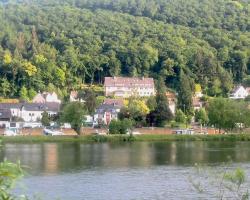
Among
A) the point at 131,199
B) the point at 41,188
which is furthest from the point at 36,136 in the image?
the point at 131,199

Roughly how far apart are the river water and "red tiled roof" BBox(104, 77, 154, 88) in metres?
16.8

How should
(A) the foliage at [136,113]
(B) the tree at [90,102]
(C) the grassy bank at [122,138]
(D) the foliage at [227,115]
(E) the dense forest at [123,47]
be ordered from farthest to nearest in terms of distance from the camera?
(E) the dense forest at [123,47]
(B) the tree at [90,102]
(A) the foliage at [136,113]
(D) the foliage at [227,115]
(C) the grassy bank at [122,138]

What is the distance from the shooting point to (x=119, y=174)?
20281 mm

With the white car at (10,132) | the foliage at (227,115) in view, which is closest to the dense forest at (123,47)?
the foliage at (227,115)

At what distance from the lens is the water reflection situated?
23.2 metres

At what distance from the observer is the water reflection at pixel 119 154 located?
23.2m

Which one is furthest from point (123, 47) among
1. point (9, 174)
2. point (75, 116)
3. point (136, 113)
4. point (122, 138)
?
point (9, 174)

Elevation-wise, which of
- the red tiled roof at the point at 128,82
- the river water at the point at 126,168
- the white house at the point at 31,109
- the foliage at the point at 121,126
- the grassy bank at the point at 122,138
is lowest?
the river water at the point at 126,168

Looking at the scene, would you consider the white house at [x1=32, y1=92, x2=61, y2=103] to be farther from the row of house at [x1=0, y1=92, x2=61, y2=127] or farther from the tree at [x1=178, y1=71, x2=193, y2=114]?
the tree at [x1=178, y1=71, x2=193, y2=114]

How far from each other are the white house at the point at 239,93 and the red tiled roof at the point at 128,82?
600 centimetres

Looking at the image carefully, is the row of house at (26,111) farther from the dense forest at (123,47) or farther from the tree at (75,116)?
the tree at (75,116)

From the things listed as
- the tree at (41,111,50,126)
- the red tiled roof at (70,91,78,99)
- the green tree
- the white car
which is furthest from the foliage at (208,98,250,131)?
the green tree

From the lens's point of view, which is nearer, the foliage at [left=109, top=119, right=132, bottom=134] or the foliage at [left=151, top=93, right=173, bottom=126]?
the foliage at [left=109, top=119, right=132, bottom=134]

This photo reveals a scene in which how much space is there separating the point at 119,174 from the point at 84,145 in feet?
41.0
